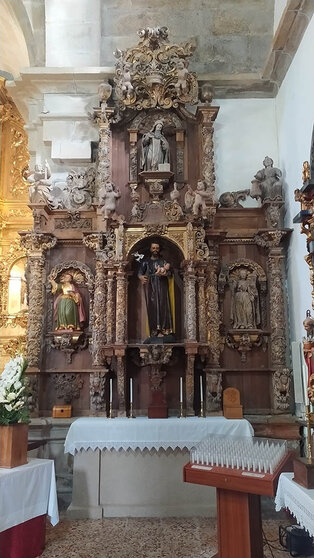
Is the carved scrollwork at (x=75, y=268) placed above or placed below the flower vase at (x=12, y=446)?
above

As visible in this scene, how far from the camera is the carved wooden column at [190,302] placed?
23.7 ft

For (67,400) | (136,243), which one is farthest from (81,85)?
(67,400)

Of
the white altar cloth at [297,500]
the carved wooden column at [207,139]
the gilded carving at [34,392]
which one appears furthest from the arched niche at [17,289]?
the white altar cloth at [297,500]

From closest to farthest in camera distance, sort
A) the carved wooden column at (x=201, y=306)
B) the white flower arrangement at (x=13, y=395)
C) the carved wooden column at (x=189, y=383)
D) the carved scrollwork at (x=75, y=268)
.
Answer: the white flower arrangement at (x=13, y=395) < the carved wooden column at (x=189, y=383) < the carved wooden column at (x=201, y=306) < the carved scrollwork at (x=75, y=268)

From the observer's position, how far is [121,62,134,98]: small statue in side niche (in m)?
8.09

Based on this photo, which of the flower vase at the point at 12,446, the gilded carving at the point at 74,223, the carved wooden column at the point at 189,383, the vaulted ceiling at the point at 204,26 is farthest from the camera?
the vaulted ceiling at the point at 204,26

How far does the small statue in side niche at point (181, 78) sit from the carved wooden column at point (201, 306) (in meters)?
3.11

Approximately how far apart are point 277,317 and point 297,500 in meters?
4.13

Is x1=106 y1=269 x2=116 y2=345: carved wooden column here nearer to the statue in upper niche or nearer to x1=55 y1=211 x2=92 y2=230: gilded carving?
x1=55 y1=211 x2=92 y2=230: gilded carving

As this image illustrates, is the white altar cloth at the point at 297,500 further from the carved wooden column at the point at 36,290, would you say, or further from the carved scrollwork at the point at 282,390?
the carved wooden column at the point at 36,290

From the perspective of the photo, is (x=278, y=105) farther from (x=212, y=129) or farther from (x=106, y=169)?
(x=106, y=169)

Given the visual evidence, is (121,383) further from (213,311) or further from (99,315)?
(213,311)

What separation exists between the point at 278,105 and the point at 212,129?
4.51 ft

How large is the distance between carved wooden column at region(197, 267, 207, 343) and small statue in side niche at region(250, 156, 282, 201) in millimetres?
1656
